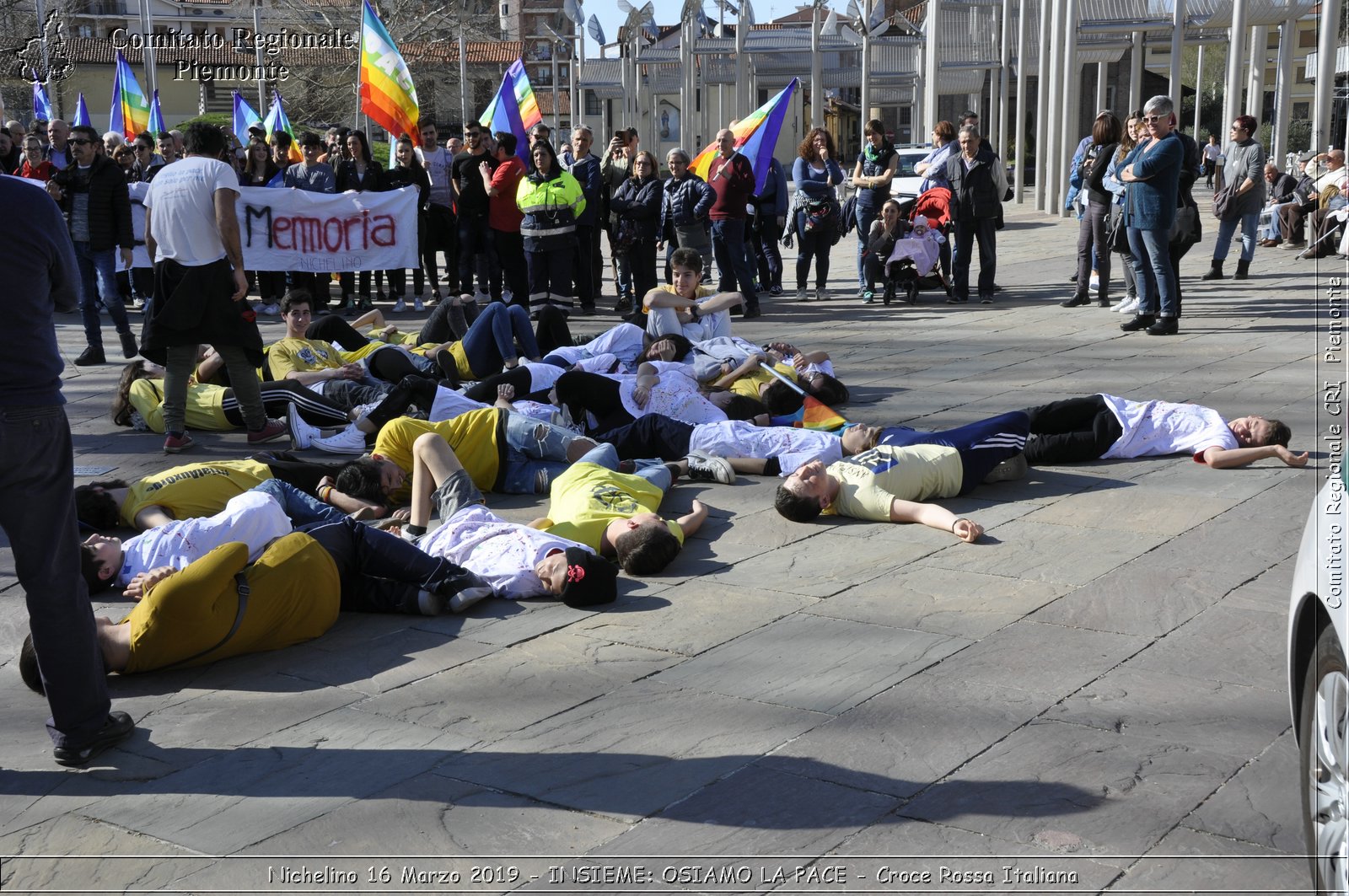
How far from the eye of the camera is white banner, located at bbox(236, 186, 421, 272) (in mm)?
14398

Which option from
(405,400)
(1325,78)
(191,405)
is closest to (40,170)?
(191,405)

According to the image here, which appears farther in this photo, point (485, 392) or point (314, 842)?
point (485, 392)

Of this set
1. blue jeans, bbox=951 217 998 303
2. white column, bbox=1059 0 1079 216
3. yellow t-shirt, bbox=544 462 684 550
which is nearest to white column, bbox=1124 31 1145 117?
white column, bbox=1059 0 1079 216

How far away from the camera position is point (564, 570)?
529cm

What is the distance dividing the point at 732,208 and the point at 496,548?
853cm

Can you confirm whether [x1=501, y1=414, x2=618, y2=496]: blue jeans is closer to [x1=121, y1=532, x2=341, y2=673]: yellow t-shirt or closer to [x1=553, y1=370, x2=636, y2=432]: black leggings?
[x1=553, y1=370, x2=636, y2=432]: black leggings

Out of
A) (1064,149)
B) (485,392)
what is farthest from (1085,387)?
(1064,149)

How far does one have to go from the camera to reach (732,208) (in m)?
13.5

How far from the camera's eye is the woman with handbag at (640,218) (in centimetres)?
1395

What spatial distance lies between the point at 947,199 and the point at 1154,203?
366cm

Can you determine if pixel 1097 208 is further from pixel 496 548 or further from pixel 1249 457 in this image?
pixel 496 548

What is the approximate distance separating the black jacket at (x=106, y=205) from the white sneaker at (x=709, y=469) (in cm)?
691

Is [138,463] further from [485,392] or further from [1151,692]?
[1151,692]

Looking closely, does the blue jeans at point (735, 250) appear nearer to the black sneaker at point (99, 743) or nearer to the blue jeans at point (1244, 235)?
the blue jeans at point (1244, 235)
